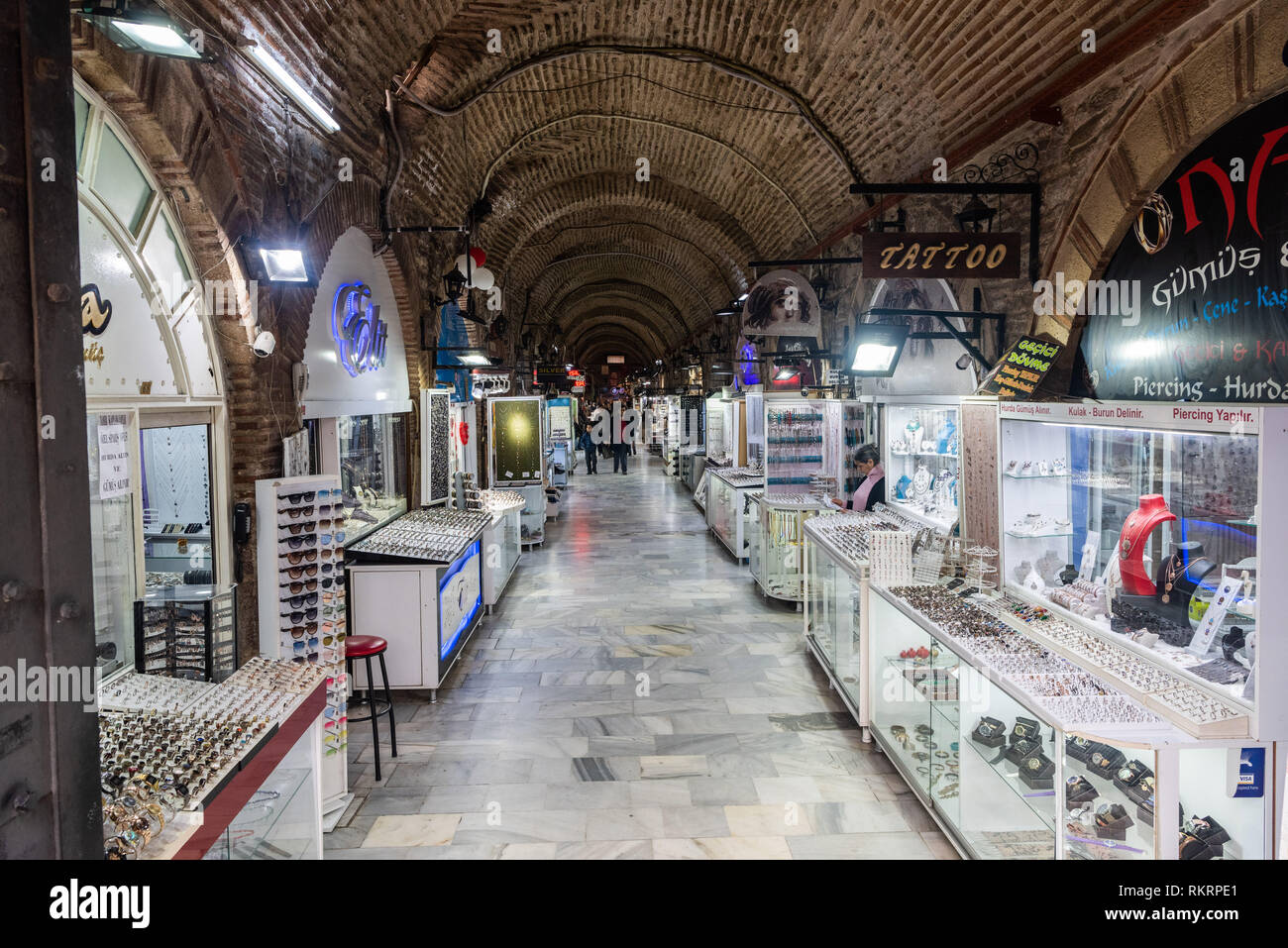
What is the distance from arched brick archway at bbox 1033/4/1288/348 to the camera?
10.2 feet

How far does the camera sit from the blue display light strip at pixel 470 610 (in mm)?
5793

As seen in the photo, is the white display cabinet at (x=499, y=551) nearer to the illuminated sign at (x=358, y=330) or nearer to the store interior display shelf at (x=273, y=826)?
the illuminated sign at (x=358, y=330)

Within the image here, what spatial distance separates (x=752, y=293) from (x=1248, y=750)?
21.6 ft

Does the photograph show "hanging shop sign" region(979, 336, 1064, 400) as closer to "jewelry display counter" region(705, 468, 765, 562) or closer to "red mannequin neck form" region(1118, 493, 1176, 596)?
"red mannequin neck form" region(1118, 493, 1176, 596)

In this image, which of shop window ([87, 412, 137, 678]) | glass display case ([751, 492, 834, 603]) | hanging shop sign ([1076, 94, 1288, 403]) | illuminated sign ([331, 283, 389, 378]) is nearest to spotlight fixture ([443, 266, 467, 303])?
illuminated sign ([331, 283, 389, 378])

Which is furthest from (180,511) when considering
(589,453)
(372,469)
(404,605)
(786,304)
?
(589,453)

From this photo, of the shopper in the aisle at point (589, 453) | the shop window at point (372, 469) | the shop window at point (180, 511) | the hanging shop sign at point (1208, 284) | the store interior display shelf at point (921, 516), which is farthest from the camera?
the shopper in the aisle at point (589, 453)

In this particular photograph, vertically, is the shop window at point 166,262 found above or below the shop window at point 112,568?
above

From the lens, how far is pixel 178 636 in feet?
11.6

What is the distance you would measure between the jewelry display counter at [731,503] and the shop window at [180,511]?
662 centimetres

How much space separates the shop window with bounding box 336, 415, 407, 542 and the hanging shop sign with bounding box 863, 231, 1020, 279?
159 inches

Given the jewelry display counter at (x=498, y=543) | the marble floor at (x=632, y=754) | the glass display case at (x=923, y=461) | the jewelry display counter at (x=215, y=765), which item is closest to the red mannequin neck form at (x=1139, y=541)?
the marble floor at (x=632, y=754)

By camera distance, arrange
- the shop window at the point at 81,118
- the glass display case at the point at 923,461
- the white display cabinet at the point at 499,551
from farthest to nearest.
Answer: the white display cabinet at the point at 499,551 < the glass display case at the point at 923,461 < the shop window at the point at 81,118
